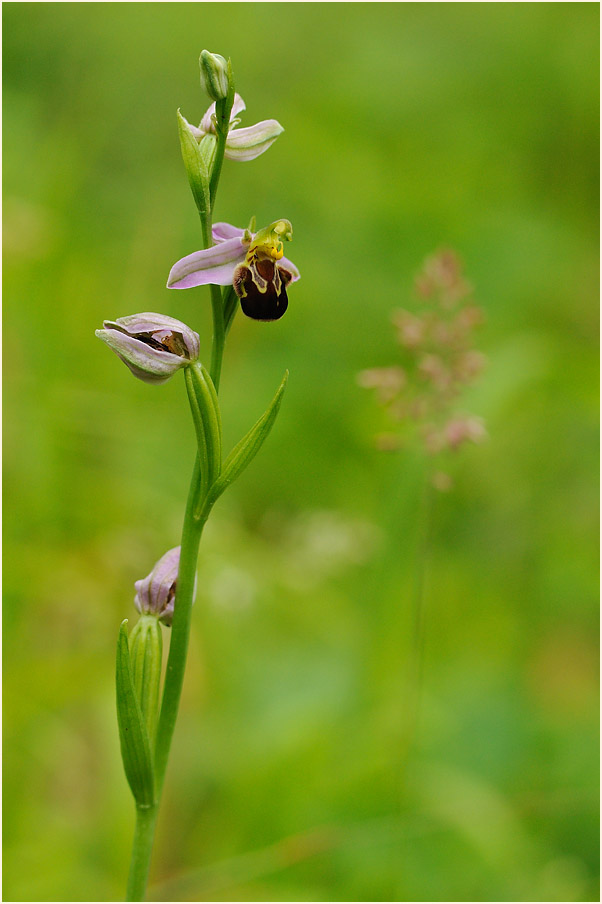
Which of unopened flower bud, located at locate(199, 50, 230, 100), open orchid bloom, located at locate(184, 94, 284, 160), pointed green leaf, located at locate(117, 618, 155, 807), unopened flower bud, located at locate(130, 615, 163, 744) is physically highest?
open orchid bloom, located at locate(184, 94, 284, 160)

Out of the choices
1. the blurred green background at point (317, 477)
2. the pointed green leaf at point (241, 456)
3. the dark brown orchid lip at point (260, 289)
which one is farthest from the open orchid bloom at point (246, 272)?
the blurred green background at point (317, 477)

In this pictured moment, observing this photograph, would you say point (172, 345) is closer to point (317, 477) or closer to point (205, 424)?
point (205, 424)

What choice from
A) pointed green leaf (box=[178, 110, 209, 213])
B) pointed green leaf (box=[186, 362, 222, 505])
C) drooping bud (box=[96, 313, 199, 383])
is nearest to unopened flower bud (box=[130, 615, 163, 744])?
pointed green leaf (box=[186, 362, 222, 505])

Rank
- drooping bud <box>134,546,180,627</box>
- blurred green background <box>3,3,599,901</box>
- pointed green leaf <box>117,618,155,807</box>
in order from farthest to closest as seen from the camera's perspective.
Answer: blurred green background <box>3,3,599,901</box> → drooping bud <box>134,546,180,627</box> → pointed green leaf <box>117,618,155,807</box>

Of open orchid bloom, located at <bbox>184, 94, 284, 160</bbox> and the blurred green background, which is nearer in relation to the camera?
open orchid bloom, located at <bbox>184, 94, 284, 160</bbox>

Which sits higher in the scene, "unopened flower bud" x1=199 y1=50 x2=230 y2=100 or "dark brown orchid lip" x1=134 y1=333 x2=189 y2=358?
"unopened flower bud" x1=199 y1=50 x2=230 y2=100

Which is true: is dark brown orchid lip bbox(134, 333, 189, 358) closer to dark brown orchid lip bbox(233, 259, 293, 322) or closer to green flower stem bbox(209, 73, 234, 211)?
dark brown orchid lip bbox(233, 259, 293, 322)

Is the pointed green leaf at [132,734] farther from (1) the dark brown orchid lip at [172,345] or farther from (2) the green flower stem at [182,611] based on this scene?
(1) the dark brown orchid lip at [172,345]

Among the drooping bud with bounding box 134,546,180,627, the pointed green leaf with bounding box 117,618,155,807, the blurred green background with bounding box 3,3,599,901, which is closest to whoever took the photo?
the pointed green leaf with bounding box 117,618,155,807
